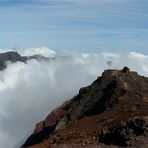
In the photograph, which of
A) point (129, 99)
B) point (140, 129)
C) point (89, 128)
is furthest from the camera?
point (129, 99)

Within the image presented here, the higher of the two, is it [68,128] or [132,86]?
[132,86]

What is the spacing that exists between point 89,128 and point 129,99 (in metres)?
21.6

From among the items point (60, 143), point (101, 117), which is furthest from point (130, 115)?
point (60, 143)

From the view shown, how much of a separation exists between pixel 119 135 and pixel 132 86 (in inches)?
1721

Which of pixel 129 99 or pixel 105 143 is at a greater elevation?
pixel 129 99

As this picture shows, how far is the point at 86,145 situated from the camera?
15488cm

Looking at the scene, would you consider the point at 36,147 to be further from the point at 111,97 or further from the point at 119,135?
the point at 111,97

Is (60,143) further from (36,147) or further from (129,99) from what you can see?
(129,99)

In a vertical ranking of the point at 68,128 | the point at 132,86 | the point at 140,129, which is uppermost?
the point at 132,86

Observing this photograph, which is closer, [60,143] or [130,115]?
[60,143]

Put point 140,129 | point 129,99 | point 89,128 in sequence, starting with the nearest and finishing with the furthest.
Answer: point 140,129 < point 89,128 < point 129,99

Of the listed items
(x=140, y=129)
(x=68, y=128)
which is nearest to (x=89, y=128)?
(x=68, y=128)

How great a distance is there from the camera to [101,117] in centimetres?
18125

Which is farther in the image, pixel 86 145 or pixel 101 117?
pixel 101 117
